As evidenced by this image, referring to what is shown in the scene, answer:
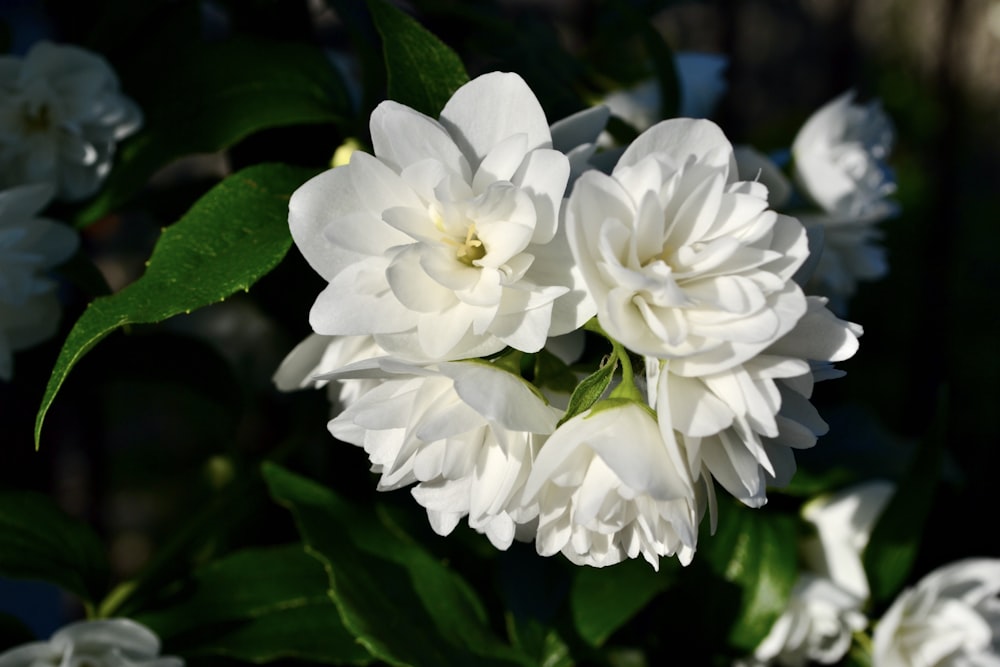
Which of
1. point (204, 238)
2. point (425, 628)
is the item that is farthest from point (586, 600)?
point (204, 238)

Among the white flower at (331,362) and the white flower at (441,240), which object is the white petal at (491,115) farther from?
the white flower at (331,362)

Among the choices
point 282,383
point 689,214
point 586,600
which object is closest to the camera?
point 689,214

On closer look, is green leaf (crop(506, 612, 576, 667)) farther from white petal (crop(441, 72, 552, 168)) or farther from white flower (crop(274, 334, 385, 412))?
white petal (crop(441, 72, 552, 168))

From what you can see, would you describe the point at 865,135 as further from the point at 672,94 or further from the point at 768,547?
the point at 768,547

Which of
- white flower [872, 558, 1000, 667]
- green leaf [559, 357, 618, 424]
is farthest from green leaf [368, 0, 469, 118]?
white flower [872, 558, 1000, 667]

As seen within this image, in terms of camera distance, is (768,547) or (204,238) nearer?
(204,238)

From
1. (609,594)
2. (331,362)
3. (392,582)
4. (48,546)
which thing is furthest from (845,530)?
(48,546)

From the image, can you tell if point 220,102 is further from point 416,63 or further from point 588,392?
point 588,392
